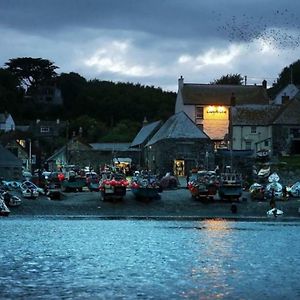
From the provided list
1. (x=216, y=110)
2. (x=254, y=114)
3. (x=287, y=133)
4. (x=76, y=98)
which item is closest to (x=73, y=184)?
(x=287, y=133)

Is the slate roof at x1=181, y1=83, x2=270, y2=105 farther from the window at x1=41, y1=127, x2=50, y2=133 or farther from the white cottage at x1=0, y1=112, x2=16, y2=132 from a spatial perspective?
the white cottage at x1=0, y1=112, x2=16, y2=132

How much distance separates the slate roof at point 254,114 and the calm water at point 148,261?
39.2 meters

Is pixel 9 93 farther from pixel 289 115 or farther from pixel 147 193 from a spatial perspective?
pixel 147 193

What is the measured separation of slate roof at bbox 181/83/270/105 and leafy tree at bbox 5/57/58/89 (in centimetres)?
6786

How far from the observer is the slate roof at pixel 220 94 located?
105688mm

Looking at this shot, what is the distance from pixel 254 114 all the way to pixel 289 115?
18.8 ft

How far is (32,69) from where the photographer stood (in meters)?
171

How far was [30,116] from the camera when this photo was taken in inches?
6732

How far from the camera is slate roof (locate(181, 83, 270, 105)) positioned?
10569cm

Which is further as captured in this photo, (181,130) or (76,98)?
(76,98)

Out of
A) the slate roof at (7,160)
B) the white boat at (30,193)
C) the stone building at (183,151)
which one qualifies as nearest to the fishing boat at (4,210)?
the white boat at (30,193)

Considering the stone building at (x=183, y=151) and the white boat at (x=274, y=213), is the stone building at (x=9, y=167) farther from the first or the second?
the white boat at (x=274, y=213)

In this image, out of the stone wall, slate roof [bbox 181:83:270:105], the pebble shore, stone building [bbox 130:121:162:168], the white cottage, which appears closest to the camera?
the pebble shore

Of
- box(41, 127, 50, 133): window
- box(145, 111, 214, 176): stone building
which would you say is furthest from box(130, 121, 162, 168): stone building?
box(41, 127, 50, 133): window
